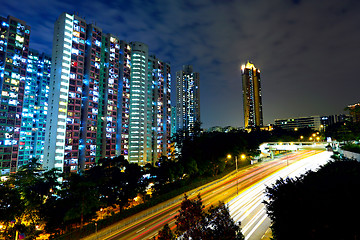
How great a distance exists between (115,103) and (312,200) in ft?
302

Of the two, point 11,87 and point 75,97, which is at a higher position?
point 11,87

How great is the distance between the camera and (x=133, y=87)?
10662cm

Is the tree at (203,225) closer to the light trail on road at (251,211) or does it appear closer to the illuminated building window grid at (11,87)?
the light trail on road at (251,211)

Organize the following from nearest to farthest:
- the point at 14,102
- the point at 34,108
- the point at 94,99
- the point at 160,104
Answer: the point at 14,102 → the point at 94,99 → the point at 34,108 → the point at 160,104

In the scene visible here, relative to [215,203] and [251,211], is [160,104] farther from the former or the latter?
[251,211]

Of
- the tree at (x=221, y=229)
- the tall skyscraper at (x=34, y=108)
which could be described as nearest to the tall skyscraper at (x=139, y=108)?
the tall skyscraper at (x=34, y=108)

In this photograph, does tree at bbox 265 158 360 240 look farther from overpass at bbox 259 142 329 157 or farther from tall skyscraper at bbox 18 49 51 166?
tall skyscraper at bbox 18 49 51 166

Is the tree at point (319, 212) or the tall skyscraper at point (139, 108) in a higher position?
the tall skyscraper at point (139, 108)

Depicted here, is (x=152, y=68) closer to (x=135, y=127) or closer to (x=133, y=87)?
(x=133, y=87)

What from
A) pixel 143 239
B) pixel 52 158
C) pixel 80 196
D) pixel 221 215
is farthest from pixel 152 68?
pixel 221 215

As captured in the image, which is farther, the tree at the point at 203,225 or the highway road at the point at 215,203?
the highway road at the point at 215,203

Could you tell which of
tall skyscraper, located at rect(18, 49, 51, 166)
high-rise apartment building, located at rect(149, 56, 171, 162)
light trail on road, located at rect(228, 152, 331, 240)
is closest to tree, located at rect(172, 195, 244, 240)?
light trail on road, located at rect(228, 152, 331, 240)

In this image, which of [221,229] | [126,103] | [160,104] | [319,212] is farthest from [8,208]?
[160,104]


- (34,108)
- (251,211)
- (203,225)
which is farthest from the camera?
(34,108)
